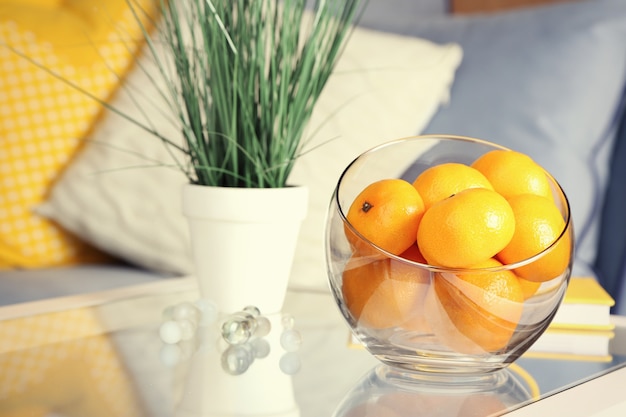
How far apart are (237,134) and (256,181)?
6 cm

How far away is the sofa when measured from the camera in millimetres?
1372

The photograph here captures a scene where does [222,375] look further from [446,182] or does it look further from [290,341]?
[446,182]

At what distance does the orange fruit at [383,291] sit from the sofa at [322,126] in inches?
24.8

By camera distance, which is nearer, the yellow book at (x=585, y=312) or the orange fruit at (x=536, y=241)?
the orange fruit at (x=536, y=241)

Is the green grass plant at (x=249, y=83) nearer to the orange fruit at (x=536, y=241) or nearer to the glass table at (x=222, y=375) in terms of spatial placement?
the glass table at (x=222, y=375)

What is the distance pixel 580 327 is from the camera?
844mm

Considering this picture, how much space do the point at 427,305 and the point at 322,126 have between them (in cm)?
88

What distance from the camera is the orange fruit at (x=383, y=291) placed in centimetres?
59

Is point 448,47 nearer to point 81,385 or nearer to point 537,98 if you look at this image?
point 537,98

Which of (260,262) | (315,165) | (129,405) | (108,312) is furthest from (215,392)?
(315,165)

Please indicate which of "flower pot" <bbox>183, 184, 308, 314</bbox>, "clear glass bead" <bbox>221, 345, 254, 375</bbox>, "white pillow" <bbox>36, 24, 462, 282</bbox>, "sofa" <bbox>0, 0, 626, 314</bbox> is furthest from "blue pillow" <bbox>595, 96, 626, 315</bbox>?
"clear glass bead" <bbox>221, 345, 254, 375</bbox>

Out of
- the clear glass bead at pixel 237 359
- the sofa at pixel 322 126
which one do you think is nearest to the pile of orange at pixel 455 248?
the clear glass bead at pixel 237 359

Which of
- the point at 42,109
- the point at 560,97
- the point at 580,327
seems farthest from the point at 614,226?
the point at 42,109

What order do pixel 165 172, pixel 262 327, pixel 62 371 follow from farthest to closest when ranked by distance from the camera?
pixel 165 172 < pixel 262 327 < pixel 62 371
